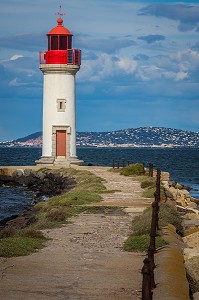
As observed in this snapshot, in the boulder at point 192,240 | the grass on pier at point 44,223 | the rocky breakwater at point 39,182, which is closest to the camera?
the grass on pier at point 44,223

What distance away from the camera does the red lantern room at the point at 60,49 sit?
40.2 m

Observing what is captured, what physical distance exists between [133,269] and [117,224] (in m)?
5.17

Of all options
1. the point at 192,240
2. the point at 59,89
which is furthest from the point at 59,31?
the point at 192,240

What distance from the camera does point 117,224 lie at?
51.8 feet

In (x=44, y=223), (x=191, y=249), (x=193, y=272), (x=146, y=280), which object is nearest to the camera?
(x=146, y=280)

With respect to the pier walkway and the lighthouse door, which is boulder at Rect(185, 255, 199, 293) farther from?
the lighthouse door

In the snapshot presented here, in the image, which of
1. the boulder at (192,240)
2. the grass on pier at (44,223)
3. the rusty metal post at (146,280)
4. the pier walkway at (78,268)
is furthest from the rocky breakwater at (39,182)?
the rusty metal post at (146,280)

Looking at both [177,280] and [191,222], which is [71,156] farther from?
[177,280]

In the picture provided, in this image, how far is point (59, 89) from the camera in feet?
132

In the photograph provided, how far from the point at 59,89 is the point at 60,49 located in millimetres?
2187

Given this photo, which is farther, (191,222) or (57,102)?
(57,102)

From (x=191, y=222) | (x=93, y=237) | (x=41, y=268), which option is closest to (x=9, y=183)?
(x=191, y=222)

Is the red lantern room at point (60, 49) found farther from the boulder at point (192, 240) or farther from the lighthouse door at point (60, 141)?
the boulder at point (192, 240)

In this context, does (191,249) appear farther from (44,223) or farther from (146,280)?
(146,280)
